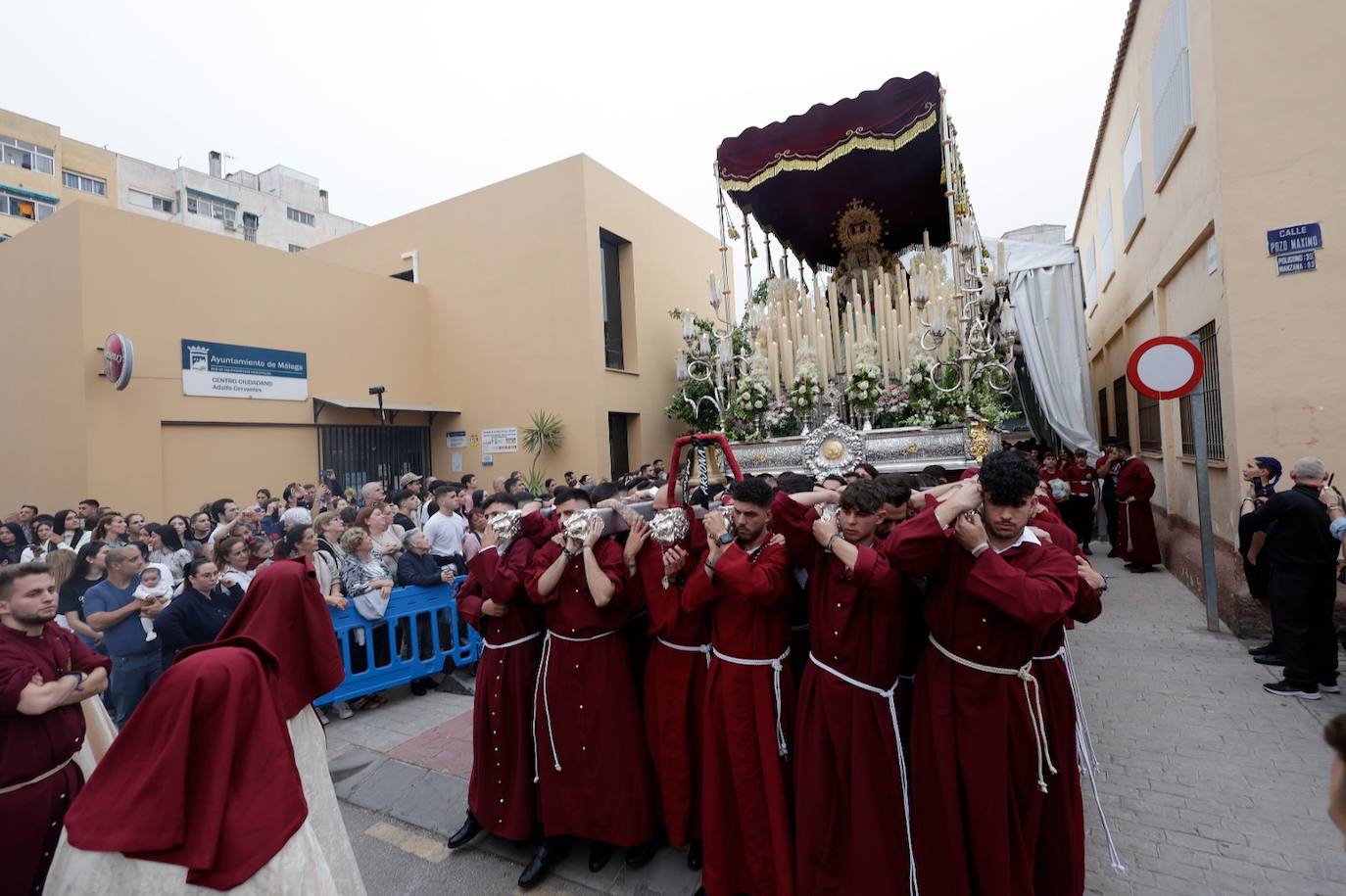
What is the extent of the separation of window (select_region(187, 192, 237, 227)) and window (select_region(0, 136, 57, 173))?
490cm

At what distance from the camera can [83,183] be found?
2814cm

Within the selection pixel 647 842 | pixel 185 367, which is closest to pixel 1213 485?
pixel 647 842

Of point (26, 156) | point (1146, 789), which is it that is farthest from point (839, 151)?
point (26, 156)

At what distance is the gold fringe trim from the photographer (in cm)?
790

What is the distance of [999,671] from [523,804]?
2.44m

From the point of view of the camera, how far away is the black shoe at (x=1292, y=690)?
4.79 m

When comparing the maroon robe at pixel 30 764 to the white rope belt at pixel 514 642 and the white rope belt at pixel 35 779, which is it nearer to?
the white rope belt at pixel 35 779

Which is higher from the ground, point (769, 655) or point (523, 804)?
point (769, 655)

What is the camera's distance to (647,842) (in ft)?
11.0

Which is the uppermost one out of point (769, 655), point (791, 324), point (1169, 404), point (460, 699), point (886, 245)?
point (886, 245)

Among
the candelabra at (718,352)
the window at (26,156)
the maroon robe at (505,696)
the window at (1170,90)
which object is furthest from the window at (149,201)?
the window at (1170,90)

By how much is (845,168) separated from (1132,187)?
18.5 ft

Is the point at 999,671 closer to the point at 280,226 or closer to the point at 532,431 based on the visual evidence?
the point at 532,431

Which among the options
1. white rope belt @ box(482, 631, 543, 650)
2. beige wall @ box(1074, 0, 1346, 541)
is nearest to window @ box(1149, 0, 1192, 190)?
beige wall @ box(1074, 0, 1346, 541)
